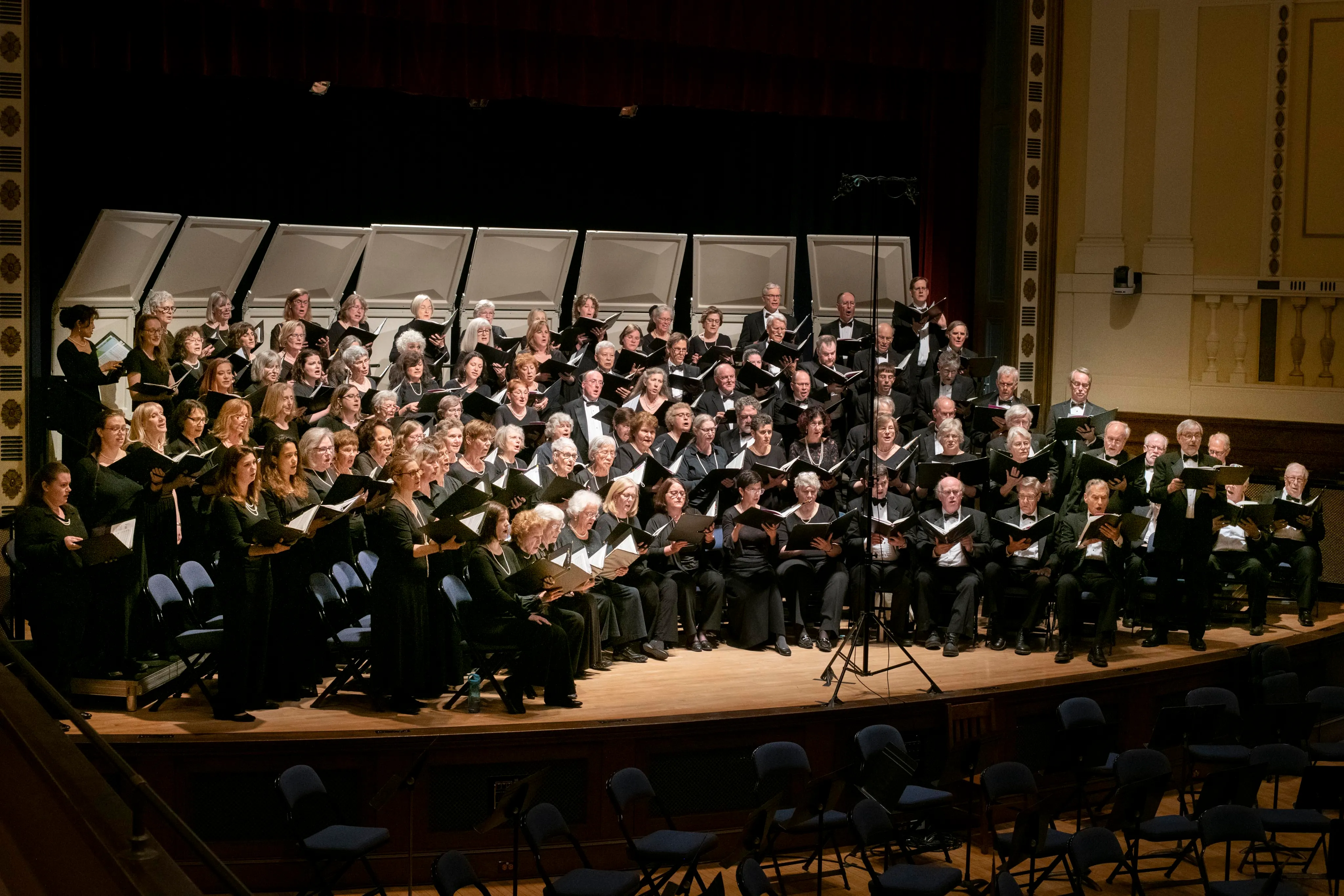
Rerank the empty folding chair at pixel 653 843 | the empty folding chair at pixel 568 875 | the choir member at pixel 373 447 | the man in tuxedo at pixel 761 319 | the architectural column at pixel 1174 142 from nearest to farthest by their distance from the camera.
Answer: the empty folding chair at pixel 568 875 < the empty folding chair at pixel 653 843 < the choir member at pixel 373 447 < the man in tuxedo at pixel 761 319 < the architectural column at pixel 1174 142

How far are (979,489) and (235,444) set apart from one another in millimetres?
4475

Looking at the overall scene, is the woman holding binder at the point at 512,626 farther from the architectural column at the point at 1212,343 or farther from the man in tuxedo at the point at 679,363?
the architectural column at the point at 1212,343

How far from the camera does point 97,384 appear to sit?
8117mm

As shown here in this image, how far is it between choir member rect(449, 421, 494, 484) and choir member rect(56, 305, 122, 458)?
208 cm

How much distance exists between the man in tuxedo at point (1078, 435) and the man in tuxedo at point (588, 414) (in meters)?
2.75

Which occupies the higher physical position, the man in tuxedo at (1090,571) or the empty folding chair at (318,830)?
the man in tuxedo at (1090,571)

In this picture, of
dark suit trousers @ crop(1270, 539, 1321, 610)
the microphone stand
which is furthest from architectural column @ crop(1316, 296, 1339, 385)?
the microphone stand

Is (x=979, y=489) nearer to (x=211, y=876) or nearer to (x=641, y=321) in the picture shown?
(x=641, y=321)

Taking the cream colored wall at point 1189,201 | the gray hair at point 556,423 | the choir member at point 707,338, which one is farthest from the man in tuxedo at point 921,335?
the gray hair at point 556,423

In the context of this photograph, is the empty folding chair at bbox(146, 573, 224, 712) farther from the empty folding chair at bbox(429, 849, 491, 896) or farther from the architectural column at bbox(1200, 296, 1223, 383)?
the architectural column at bbox(1200, 296, 1223, 383)

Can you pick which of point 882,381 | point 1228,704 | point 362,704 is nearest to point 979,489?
point 882,381

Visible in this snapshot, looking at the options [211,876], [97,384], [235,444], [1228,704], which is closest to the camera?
[211,876]

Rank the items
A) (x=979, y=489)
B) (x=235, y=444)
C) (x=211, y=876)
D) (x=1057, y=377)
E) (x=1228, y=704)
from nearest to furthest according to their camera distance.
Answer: (x=211, y=876) → (x=235, y=444) → (x=1228, y=704) → (x=979, y=489) → (x=1057, y=377)

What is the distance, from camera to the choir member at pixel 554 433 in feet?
26.2
